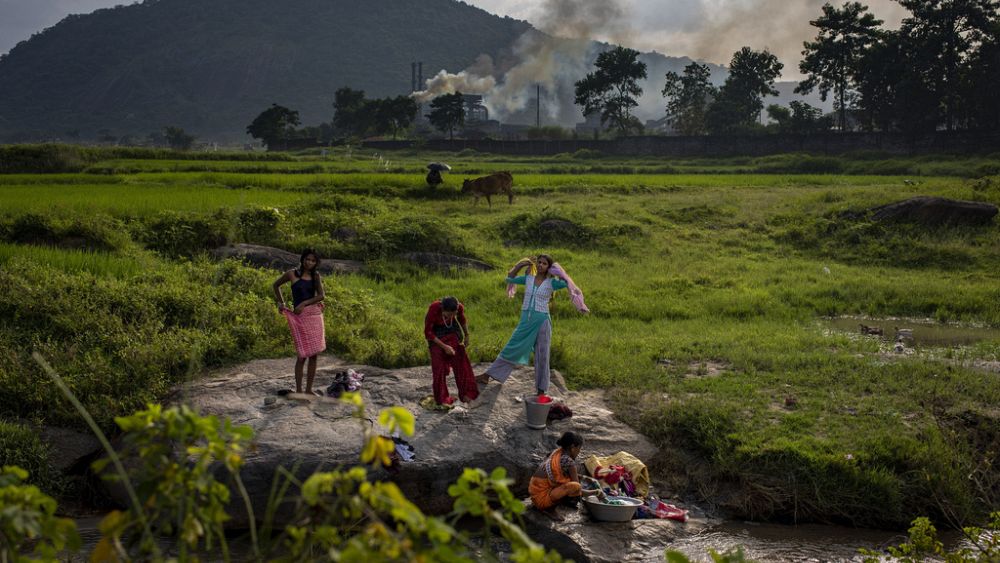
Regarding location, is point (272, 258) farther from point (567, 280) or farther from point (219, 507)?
point (219, 507)

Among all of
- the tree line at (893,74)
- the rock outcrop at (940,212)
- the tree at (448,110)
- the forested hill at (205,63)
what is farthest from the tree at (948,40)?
the forested hill at (205,63)

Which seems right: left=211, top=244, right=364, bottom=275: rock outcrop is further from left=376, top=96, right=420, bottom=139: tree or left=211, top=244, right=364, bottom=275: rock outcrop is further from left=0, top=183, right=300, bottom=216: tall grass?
left=376, top=96, right=420, bottom=139: tree

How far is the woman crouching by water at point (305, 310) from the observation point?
824cm

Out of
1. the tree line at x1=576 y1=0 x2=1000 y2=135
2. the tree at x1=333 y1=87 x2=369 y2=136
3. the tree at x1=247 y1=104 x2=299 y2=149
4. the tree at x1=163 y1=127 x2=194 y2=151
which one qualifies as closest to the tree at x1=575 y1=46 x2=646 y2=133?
the tree line at x1=576 y1=0 x2=1000 y2=135

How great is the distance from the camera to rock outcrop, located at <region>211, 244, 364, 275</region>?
14578 millimetres

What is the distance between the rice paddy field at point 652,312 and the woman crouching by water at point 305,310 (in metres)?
1.68

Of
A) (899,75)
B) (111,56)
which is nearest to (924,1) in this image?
(899,75)

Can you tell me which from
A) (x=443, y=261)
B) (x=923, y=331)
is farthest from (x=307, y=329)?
(x=923, y=331)

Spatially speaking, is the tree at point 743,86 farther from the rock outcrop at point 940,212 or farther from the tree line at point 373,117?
the rock outcrop at point 940,212

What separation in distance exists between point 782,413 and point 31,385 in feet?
24.9

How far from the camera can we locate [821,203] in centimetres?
2159

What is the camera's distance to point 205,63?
570 ft

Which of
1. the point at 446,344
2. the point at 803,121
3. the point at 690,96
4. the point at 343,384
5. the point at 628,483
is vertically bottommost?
the point at 628,483

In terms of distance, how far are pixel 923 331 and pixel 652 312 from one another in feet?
12.9
